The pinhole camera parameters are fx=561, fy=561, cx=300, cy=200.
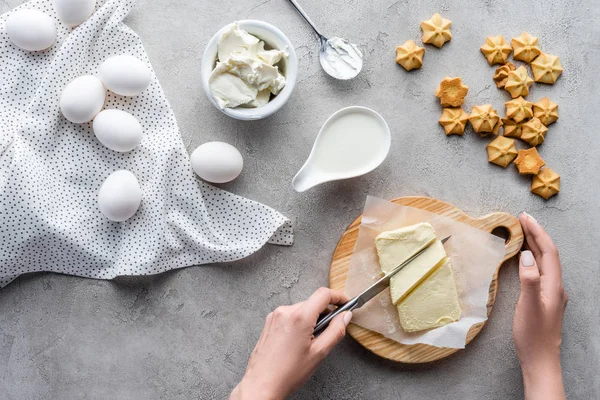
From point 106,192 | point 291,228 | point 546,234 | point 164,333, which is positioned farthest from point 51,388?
point 546,234

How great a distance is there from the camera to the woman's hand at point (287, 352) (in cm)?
111

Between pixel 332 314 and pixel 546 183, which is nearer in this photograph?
pixel 332 314

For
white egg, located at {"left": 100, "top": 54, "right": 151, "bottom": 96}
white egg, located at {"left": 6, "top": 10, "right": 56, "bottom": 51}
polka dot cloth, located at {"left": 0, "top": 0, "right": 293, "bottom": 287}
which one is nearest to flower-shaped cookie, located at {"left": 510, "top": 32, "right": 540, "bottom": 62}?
polka dot cloth, located at {"left": 0, "top": 0, "right": 293, "bottom": 287}

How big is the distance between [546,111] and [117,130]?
972 mm

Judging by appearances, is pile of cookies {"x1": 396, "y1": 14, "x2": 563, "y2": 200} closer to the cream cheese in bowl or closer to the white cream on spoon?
the white cream on spoon

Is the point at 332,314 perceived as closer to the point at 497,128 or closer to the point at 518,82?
the point at 497,128

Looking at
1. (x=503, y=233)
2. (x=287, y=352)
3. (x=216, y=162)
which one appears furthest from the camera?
(x=503, y=233)

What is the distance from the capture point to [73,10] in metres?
1.22

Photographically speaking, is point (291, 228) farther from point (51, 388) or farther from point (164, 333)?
point (51, 388)

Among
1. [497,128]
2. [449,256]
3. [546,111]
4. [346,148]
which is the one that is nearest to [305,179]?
[346,148]

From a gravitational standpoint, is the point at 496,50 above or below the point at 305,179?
above

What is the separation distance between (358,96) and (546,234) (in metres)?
0.53

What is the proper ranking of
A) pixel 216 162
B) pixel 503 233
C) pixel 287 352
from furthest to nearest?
pixel 503 233 < pixel 216 162 < pixel 287 352

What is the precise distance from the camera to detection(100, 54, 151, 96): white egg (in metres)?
1.18
